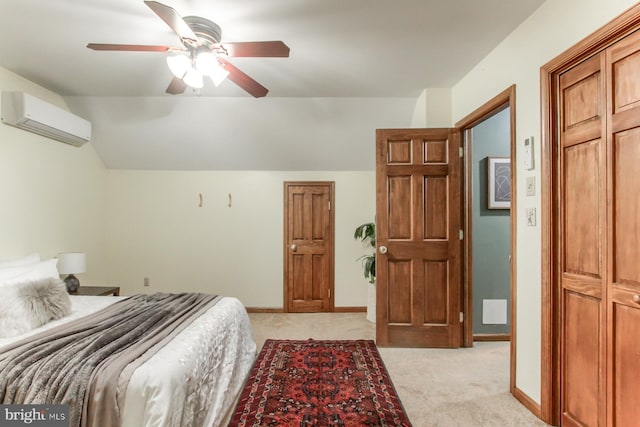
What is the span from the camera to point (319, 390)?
231cm

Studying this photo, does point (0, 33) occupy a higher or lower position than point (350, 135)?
higher

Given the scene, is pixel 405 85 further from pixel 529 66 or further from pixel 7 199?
pixel 7 199

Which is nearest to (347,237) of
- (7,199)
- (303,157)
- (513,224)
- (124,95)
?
(303,157)

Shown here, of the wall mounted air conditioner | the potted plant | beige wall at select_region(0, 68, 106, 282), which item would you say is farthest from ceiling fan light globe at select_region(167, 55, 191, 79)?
the potted plant

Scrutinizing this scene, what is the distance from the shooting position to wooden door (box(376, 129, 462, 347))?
3100 millimetres

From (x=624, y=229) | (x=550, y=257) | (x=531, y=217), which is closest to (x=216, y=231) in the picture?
(x=531, y=217)

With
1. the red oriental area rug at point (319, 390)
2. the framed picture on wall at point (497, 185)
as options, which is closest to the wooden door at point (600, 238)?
the red oriental area rug at point (319, 390)

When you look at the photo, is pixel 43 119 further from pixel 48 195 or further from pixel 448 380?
pixel 448 380

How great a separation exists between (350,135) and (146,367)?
128 inches

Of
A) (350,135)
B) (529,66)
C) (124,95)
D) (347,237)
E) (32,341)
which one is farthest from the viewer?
(347,237)

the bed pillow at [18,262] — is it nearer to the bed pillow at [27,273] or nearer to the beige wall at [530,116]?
the bed pillow at [27,273]

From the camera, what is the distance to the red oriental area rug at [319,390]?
199cm

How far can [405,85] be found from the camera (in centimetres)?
320

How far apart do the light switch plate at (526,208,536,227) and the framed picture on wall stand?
1.22m
